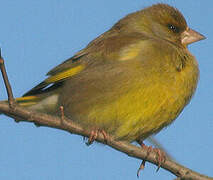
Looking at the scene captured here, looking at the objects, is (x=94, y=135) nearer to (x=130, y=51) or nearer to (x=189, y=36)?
(x=130, y=51)

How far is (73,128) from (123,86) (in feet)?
4.39

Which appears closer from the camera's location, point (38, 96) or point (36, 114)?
point (36, 114)

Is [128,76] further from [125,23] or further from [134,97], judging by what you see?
[125,23]

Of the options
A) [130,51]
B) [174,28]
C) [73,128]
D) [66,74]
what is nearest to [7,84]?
[73,128]

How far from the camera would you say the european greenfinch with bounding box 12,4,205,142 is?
524 centimetres

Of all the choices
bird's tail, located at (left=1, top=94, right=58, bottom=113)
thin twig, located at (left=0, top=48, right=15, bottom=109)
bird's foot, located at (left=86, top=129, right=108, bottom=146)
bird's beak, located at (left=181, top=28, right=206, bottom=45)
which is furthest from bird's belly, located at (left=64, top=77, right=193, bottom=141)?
thin twig, located at (left=0, top=48, right=15, bottom=109)

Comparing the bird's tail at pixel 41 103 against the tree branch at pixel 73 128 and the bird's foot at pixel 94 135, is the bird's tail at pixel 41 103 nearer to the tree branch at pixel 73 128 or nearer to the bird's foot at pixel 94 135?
the bird's foot at pixel 94 135

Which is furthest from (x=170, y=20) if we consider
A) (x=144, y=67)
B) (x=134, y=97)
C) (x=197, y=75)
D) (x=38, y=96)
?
(x=38, y=96)

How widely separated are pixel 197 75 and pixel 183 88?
0.54 m

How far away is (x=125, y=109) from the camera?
5.18m

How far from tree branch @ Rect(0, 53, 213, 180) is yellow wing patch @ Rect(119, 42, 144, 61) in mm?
1324

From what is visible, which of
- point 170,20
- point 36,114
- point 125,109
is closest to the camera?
point 36,114

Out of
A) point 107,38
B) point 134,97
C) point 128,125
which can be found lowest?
point 128,125

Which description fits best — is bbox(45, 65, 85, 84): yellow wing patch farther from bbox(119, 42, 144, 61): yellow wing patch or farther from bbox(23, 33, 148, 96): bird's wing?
bbox(119, 42, 144, 61): yellow wing patch
